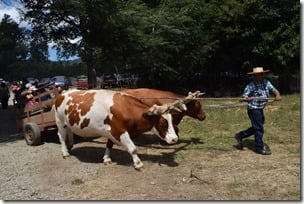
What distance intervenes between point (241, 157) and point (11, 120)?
10323 millimetres

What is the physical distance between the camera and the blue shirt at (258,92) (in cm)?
819

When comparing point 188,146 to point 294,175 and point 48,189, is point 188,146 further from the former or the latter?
point 48,189

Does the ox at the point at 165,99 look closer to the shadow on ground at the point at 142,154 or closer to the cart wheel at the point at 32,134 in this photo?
the shadow on ground at the point at 142,154

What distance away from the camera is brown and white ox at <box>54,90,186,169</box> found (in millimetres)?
7453

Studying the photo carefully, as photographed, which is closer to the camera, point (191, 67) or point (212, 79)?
point (191, 67)

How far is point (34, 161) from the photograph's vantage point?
830 centimetres

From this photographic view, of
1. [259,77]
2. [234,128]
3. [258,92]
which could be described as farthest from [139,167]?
[234,128]

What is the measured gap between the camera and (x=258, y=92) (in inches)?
324

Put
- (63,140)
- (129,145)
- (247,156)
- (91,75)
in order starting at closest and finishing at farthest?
(129,145) → (247,156) → (63,140) → (91,75)

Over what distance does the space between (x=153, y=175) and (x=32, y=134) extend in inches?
159

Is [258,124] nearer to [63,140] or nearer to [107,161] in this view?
[107,161]

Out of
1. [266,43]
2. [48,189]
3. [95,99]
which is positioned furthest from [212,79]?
[48,189]

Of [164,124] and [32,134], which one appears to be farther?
[32,134]

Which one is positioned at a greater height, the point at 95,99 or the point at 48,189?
the point at 95,99
